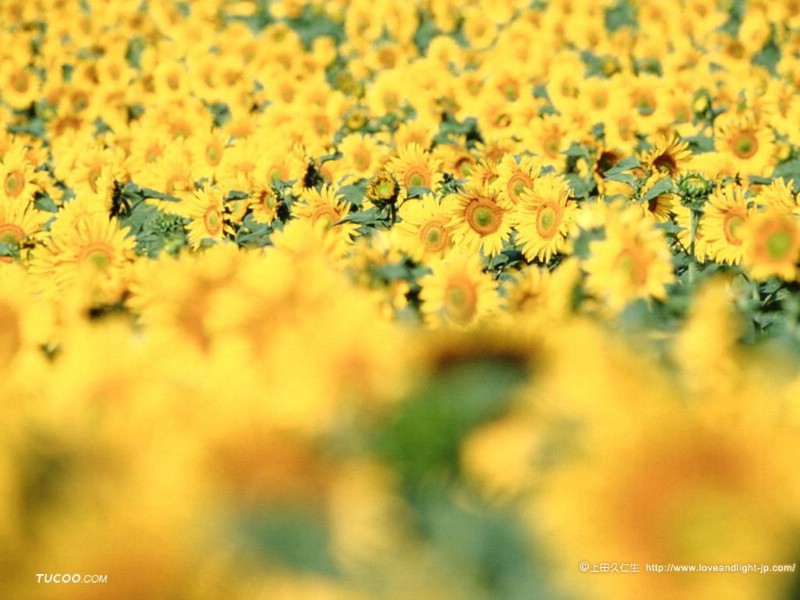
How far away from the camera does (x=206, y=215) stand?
12.2 feet

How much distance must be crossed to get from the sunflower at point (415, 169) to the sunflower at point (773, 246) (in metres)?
2.00

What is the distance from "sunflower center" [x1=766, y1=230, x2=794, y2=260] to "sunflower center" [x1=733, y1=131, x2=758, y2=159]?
7.75 feet

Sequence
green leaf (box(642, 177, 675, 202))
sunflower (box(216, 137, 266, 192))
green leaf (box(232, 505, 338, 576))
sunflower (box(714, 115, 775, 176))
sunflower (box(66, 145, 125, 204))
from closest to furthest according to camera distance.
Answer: green leaf (box(232, 505, 338, 576))
green leaf (box(642, 177, 675, 202))
sunflower (box(216, 137, 266, 192))
sunflower (box(714, 115, 775, 176))
sunflower (box(66, 145, 125, 204))

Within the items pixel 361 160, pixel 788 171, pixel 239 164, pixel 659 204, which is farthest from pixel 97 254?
pixel 788 171

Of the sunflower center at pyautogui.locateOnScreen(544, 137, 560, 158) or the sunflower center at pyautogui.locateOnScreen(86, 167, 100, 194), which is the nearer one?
the sunflower center at pyautogui.locateOnScreen(86, 167, 100, 194)

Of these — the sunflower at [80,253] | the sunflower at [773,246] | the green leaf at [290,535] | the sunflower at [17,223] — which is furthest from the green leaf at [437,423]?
the sunflower at [17,223]

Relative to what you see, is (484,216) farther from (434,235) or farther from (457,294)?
(457,294)

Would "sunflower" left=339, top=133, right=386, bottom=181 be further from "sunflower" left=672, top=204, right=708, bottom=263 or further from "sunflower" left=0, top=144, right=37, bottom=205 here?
"sunflower" left=672, top=204, right=708, bottom=263

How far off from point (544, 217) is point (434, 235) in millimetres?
372

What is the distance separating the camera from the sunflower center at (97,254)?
2559 mm

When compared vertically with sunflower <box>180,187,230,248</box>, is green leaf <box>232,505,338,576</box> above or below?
below

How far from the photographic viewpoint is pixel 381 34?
8.68 metres

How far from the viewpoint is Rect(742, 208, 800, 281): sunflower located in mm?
2096

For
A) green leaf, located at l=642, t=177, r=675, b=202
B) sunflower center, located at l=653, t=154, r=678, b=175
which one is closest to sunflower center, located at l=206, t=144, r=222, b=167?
sunflower center, located at l=653, t=154, r=678, b=175
